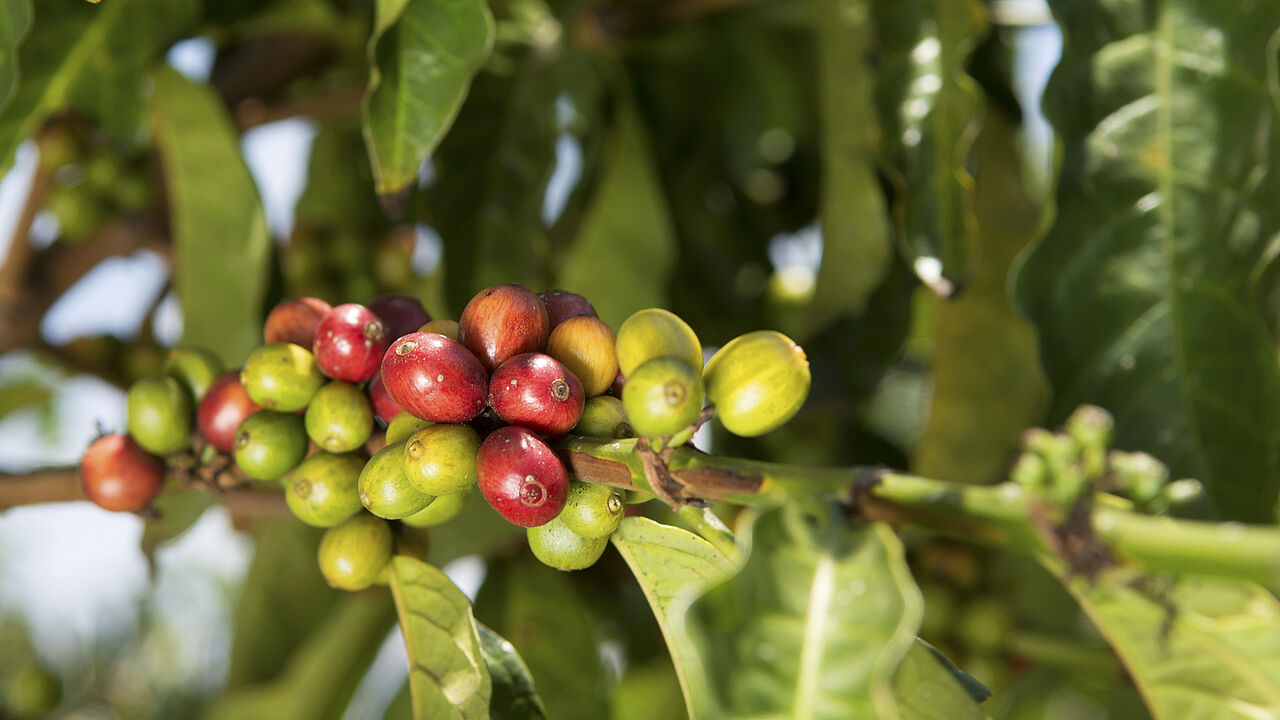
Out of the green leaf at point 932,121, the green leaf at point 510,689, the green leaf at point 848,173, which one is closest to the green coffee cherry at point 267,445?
the green leaf at point 510,689

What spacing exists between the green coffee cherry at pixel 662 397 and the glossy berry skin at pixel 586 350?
10 cm

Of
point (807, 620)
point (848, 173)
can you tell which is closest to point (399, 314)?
point (807, 620)

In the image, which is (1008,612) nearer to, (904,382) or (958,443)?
(958,443)

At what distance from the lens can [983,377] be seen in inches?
59.9

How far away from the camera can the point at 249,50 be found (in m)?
1.68

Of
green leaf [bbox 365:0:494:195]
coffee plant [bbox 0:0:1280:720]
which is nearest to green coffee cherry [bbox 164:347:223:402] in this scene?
coffee plant [bbox 0:0:1280:720]

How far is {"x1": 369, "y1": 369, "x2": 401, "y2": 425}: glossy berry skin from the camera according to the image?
2.51 ft

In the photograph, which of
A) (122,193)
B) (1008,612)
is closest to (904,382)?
(1008,612)

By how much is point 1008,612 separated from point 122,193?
5.59 feet

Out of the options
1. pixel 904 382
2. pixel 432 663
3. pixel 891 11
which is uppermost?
pixel 891 11

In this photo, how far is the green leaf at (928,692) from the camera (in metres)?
0.63

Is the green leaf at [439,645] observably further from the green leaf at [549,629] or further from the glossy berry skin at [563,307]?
the green leaf at [549,629]

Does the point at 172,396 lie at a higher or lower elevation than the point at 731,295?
higher

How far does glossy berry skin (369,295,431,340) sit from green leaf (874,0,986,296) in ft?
1.89
